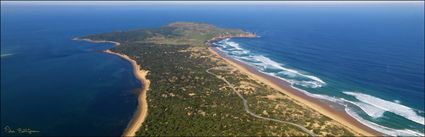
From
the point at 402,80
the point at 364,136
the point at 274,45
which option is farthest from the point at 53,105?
the point at 274,45

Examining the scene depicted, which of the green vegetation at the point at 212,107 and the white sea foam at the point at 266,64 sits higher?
the white sea foam at the point at 266,64

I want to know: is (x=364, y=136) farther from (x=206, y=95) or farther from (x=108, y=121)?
(x=108, y=121)

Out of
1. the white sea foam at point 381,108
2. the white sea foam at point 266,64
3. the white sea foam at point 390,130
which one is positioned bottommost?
the white sea foam at point 390,130

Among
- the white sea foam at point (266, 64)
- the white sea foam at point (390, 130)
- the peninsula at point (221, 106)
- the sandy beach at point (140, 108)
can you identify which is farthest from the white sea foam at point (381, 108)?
the sandy beach at point (140, 108)

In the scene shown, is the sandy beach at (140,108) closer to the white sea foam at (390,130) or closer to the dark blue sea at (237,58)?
the dark blue sea at (237,58)

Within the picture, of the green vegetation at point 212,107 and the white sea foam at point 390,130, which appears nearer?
the green vegetation at point 212,107

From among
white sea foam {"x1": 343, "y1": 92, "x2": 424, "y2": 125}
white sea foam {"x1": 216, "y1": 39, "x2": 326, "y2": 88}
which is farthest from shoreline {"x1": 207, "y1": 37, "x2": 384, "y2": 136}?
white sea foam {"x1": 343, "y1": 92, "x2": 424, "y2": 125}

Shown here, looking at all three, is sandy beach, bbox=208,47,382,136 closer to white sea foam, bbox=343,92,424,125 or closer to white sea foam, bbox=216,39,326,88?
white sea foam, bbox=216,39,326,88

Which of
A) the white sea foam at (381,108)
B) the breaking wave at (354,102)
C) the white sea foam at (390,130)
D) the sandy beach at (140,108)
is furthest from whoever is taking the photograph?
the white sea foam at (381,108)
